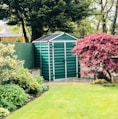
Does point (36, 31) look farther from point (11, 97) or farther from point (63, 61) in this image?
point (11, 97)

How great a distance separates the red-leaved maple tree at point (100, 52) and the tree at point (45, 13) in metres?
5.47

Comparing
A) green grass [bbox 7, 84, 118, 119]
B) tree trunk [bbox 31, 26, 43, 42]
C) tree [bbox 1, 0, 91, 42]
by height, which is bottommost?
green grass [bbox 7, 84, 118, 119]

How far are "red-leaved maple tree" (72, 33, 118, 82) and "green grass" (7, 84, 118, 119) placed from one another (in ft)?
6.77

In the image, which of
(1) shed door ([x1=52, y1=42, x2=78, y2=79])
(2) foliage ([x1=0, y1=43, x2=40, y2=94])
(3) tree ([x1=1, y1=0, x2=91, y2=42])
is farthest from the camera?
(3) tree ([x1=1, y1=0, x2=91, y2=42])

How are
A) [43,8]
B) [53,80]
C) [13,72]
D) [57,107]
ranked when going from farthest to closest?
[43,8]
[53,80]
[13,72]
[57,107]

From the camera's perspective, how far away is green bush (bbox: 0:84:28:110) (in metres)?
8.46

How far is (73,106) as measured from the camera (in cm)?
840

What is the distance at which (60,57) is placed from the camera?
15336mm

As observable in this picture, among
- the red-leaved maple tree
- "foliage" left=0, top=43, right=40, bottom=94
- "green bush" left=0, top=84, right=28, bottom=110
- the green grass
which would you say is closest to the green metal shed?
the red-leaved maple tree

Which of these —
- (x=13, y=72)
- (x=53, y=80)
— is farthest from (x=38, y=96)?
(x=53, y=80)

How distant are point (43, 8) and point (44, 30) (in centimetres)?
233

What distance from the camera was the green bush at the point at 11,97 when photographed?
846 centimetres

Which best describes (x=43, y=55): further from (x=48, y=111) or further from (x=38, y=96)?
(x=48, y=111)

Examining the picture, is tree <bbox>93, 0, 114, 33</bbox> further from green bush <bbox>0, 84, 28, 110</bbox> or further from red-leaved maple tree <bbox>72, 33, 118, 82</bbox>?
green bush <bbox>0, 84, 28, 110</bbox>
